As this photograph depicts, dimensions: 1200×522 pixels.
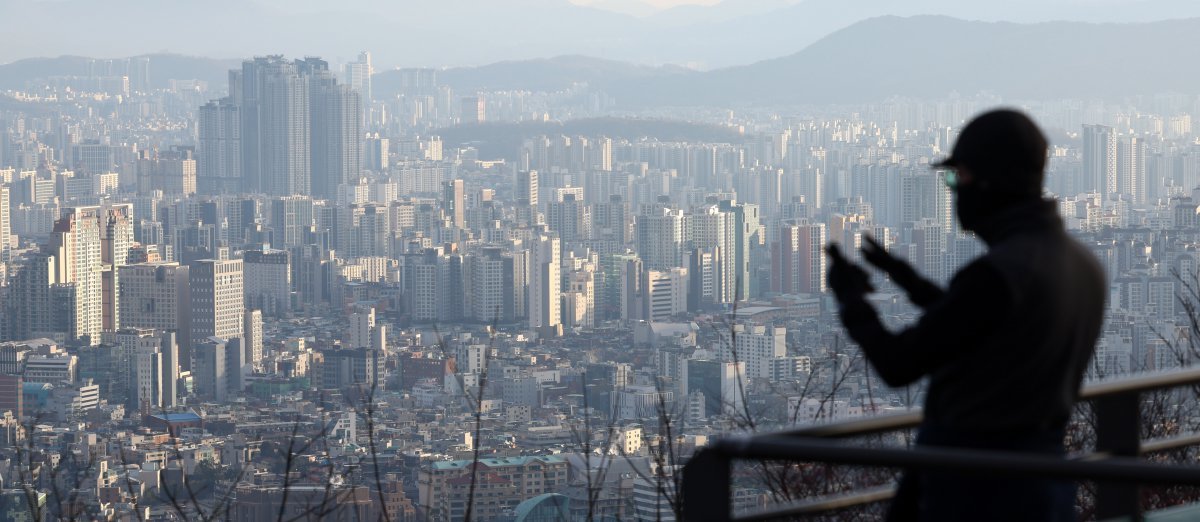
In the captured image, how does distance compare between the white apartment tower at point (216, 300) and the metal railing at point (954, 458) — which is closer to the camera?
the metal railing at point (954, 458)

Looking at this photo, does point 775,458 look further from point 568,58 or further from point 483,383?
point 568,58

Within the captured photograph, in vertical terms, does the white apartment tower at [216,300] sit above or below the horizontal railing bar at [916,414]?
below

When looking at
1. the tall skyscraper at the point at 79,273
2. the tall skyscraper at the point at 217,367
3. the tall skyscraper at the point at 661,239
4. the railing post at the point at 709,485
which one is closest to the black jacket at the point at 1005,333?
the railing post at the point at 709,485

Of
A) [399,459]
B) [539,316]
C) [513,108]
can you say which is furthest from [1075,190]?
[513,108]

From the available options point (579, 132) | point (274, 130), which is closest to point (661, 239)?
point (579, 132)

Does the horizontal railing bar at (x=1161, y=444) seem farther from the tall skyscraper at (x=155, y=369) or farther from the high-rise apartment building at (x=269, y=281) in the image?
the high-rise apartment building at (x=269, y=281)

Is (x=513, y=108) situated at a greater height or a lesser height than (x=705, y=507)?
greater

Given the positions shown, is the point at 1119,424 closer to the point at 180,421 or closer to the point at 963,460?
the point at 963,460
